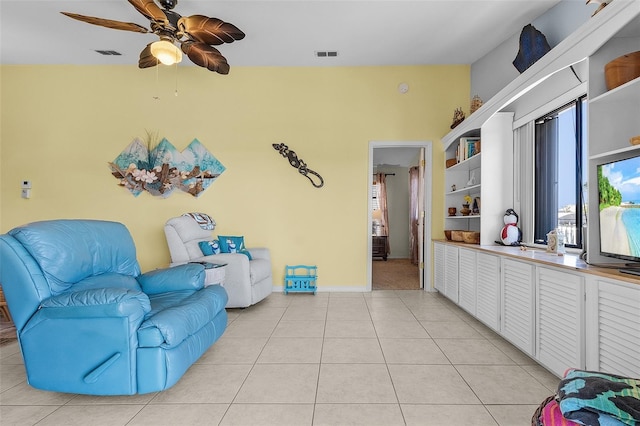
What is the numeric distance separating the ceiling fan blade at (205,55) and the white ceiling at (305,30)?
1.92ft

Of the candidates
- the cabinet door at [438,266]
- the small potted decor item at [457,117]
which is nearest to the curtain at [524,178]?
the small potted decor item at [457,117]

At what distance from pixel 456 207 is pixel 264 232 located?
2685 millimetres

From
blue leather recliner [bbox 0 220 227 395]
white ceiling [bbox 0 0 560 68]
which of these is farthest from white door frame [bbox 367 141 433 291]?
blue leather recliner [bbox 0 220 227 395]

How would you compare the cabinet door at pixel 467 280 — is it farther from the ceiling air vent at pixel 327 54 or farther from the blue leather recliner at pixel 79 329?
the ceiling air vent at pixel 327 54

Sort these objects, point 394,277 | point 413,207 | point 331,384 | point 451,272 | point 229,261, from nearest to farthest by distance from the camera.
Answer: point 331,384
point 229,261
point 451,272
point 394,277
point 413,207

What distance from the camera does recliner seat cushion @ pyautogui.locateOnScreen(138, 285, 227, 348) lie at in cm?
165

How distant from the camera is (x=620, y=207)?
1.62m

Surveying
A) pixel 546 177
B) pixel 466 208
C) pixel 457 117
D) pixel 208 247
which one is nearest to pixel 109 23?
pixel 208 247

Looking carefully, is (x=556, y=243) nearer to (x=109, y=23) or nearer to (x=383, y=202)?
(x=109, y=23)

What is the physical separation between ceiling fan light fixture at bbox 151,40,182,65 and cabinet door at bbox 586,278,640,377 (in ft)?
10.6

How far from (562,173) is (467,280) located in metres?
1.29

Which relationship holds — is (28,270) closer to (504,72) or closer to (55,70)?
(55,70)

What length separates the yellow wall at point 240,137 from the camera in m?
4.35

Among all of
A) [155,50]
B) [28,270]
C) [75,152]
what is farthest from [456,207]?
[75,152]
